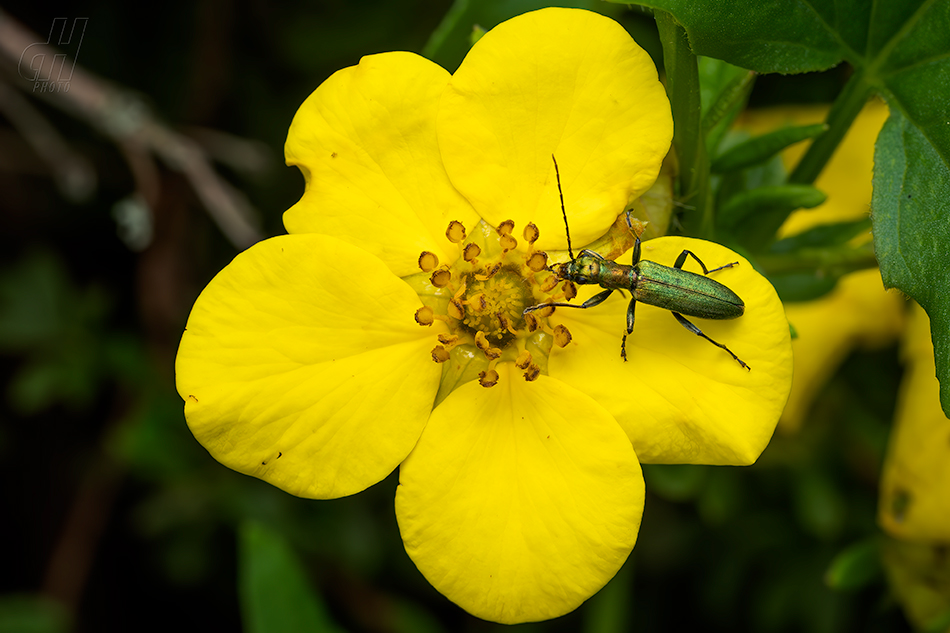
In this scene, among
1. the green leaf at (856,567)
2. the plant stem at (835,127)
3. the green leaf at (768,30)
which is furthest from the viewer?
the green leaf at (856,567)

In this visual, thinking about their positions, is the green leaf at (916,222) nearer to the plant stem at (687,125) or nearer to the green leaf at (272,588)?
the plant stem at (687,125)

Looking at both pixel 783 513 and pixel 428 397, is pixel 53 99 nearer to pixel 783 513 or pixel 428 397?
pixel 428 397

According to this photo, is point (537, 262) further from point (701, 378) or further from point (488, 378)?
point (701, 378)

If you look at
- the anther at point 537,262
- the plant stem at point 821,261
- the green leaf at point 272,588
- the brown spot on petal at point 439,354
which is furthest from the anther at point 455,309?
the green leaf at point 272,588

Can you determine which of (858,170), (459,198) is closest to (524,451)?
(459,198)

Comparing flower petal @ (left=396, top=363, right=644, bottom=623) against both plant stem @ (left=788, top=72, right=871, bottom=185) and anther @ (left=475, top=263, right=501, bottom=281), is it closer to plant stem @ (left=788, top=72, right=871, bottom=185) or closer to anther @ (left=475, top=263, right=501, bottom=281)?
anther @ (left=475, top=263, right=501, bottom=281)

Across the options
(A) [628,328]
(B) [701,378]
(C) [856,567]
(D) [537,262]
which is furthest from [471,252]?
A: (C) [856,567]
